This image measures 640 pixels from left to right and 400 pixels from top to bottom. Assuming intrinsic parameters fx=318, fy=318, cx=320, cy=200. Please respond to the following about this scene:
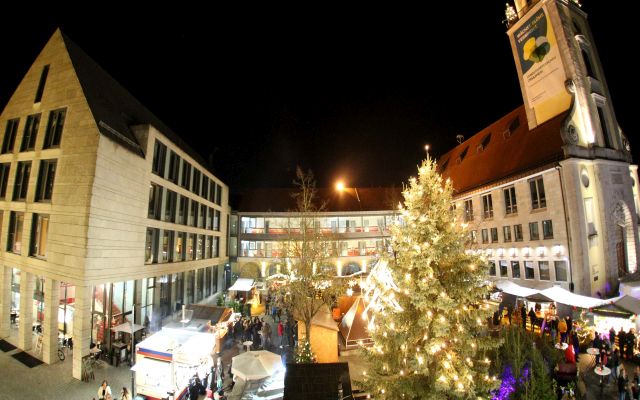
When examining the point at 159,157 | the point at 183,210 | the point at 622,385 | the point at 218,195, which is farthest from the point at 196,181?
the point at 622,385

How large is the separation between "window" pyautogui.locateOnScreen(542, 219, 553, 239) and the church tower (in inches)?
60.0

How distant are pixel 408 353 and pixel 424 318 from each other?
129 centimetres

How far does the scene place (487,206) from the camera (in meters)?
31.5

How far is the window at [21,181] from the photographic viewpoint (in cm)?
1828

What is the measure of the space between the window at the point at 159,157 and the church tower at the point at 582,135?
28654 mm

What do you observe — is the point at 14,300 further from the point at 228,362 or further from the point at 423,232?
the point at 423,232

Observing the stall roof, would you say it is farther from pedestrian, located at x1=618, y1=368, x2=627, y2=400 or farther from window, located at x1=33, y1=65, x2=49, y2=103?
window, located at x1=33, y1=65, x2=49, y2=103

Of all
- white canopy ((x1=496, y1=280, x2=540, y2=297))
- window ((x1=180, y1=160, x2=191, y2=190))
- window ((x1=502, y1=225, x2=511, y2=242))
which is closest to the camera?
white canopy ((x1=496, y1=280, x2=540, y2=297))

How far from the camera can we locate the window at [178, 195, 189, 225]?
2491 cm

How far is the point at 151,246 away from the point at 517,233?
28.8 metres

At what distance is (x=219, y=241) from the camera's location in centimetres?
3522

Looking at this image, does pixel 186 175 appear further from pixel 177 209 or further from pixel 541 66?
pixel 541 66

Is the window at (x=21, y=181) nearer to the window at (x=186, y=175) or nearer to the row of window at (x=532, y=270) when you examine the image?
the window at (x=186, y=175)

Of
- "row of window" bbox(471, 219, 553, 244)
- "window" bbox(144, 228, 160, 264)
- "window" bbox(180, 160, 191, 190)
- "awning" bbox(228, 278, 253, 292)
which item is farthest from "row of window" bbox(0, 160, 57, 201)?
"row of window" bbox(471, 219, 553, 244)
